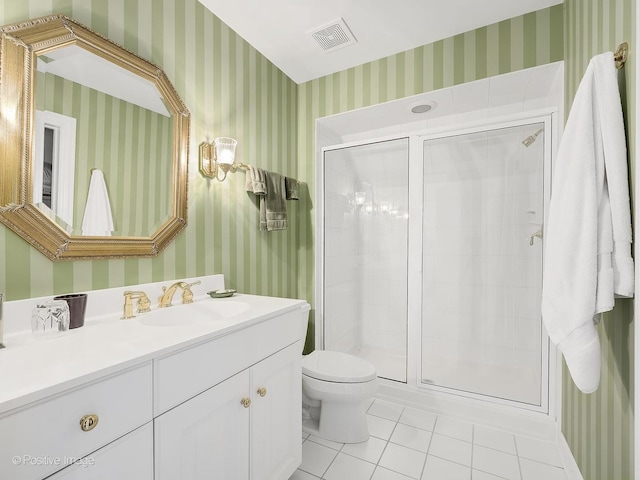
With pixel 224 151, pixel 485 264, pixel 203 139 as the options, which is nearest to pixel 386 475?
pixel 485 264

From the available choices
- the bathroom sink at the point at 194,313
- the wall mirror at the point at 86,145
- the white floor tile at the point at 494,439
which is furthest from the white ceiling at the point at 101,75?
the white floor tile at the point at 494,439

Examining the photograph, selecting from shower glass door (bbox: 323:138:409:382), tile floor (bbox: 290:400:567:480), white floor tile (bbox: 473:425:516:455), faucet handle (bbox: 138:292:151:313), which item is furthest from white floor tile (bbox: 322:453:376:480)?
faucet handle (bbox: 138:292:151:313)

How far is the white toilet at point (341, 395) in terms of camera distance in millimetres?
1664

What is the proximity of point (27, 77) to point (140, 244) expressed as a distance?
676 mm

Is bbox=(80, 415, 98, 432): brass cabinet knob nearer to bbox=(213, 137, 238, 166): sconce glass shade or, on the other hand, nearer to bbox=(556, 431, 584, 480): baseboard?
bbox=(213, 137, 238, 166): sconce glass shade

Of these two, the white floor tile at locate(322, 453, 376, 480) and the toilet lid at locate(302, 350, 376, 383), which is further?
the toilet lid at locate(302, 350, 376, 383)

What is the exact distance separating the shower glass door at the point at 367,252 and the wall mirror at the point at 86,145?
52.9 inches

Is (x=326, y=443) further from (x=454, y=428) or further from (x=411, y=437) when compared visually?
(x=454, y=428)

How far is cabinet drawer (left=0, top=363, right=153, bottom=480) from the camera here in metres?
0.54

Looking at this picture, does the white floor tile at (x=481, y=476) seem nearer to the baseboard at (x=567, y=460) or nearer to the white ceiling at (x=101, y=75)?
the baseboard at (x=567, y=460)

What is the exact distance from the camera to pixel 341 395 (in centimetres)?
166

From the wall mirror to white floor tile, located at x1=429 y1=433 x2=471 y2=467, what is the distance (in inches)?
71.6

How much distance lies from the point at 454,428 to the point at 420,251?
1160 mm

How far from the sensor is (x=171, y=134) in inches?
57.8
